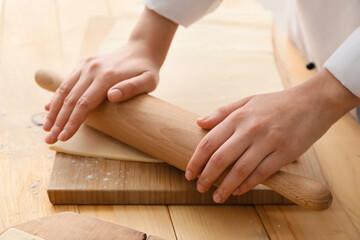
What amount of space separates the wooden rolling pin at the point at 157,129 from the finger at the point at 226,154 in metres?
0.06

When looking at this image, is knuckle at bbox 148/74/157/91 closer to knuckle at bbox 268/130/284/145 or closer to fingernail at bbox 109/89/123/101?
fingernail at bbox 109/89/123/101

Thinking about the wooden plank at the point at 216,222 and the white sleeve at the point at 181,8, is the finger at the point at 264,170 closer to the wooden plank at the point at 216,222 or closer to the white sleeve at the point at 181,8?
the wooden plank at the point at 216,222

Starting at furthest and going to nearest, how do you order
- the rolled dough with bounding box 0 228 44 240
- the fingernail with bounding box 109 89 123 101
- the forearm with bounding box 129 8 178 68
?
the forearm with bounding box 129 8 178 68 → the fingernail with bounding box 109 89 123 101 → the rolled dough with bounding box 0 228 44 240

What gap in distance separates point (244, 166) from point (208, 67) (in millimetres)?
579

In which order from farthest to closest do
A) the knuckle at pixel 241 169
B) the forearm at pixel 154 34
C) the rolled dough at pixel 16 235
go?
the forearm at pixel 154 34, the knuckle at pixel 241 169, the rolled dough at pixel 16 235

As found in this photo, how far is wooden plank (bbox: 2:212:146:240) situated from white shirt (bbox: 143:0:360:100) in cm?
48

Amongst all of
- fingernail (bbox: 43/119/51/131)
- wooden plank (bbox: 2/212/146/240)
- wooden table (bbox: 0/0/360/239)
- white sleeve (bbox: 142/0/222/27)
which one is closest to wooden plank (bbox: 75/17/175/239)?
wooden table (bbox: 0/0/360/239)

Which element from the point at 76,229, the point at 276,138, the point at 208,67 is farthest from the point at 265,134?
the point at 208,67

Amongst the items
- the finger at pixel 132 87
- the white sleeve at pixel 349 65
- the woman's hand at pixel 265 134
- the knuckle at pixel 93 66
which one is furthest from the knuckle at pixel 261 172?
the knuckle at pixel 93 66

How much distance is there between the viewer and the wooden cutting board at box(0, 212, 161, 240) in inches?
29.5

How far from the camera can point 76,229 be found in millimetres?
765

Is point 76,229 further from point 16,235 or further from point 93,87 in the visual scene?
point 93,87

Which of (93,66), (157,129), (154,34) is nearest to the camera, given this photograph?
(157,129)

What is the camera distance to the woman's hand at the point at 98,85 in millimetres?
995
